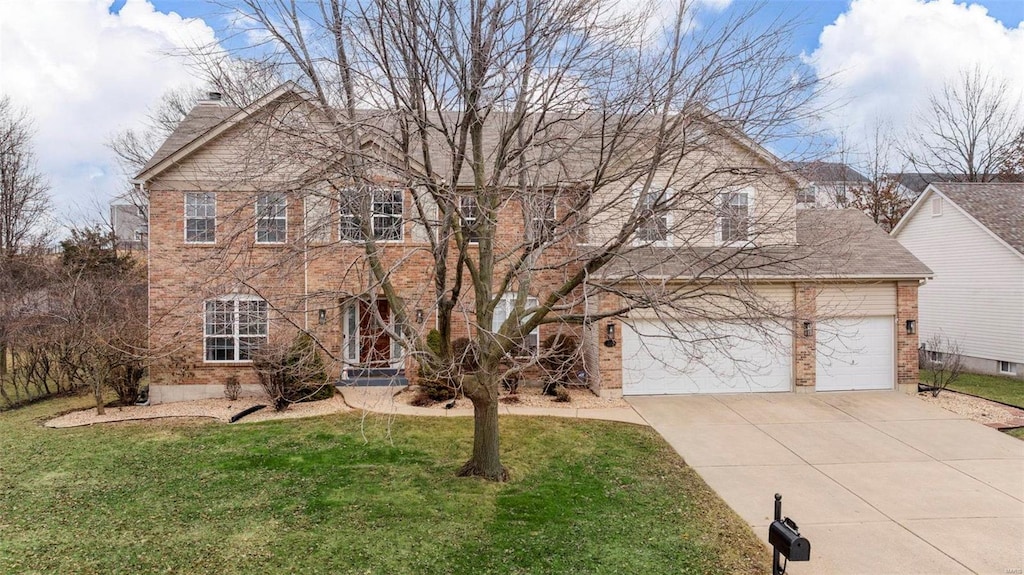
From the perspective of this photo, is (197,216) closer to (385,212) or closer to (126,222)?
(385,212)

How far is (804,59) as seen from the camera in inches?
269

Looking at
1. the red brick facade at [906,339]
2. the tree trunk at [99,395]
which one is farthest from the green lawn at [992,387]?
the tree trunk at [99,395]

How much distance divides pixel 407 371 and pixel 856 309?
10.8 m

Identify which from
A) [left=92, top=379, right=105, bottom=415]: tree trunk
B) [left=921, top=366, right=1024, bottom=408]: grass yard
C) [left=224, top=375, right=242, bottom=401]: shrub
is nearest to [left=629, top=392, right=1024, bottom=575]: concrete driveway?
[left=921, top=366, right=1024, bottom=408]: grass yard

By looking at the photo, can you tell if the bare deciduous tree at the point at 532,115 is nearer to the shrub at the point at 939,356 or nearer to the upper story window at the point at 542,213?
the upper story window at the point at 542,213

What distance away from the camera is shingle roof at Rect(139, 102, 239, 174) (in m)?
13.0

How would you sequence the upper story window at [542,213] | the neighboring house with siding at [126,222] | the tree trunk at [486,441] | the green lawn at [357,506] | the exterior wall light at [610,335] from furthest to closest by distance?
the neighboring house with siding at [126,222] < the exterior wall light at [610,335] < the tree trunk at [486,441] < the upper story window at [542,213] < the green lawn at [357,506]

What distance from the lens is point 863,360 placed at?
43.2 ft

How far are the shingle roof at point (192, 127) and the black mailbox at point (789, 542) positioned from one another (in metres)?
13.2

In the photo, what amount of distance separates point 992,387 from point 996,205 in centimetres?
638

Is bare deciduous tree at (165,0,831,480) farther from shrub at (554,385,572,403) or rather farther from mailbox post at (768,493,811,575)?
shrub at (554,385,572,403)

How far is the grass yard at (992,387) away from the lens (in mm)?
12875

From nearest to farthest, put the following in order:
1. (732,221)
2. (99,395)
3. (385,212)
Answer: (732,221) < (385,212) < (99,395)

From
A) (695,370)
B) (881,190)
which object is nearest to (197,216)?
(695,370)
